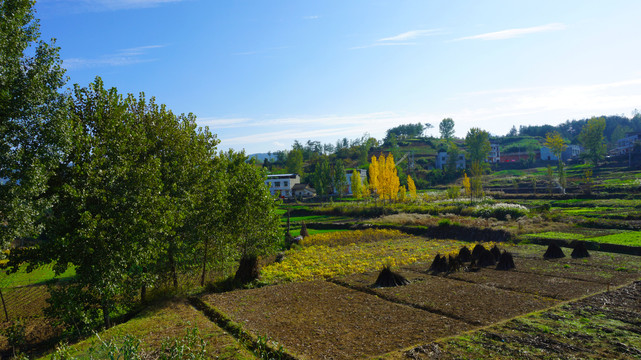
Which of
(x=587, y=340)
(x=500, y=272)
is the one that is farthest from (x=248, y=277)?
(x=587, y=340)

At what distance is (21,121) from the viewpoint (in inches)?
505

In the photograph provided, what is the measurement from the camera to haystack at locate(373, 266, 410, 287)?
1905 centimetres

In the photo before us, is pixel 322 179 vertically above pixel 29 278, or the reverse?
pixel 322 179

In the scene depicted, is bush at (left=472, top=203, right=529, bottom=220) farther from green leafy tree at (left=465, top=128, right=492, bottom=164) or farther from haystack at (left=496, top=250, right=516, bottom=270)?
green leafy tree at (left=465, top=128, right=492, bottom=164)

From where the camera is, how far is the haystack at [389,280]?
19047 millimetres

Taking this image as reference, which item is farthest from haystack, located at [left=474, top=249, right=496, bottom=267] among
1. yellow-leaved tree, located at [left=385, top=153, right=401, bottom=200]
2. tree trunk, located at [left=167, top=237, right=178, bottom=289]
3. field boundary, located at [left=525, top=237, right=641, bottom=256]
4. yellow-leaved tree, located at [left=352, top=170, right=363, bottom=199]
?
yellow-leaved tree, located at [left=352, top=170, right=363, bottom=199]

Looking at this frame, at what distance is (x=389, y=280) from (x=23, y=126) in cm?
1649

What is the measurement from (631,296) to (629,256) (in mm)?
10013

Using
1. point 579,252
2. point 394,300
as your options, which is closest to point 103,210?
point 394,300

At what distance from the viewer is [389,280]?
1912cm

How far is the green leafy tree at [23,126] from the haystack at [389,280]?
14.5 metres

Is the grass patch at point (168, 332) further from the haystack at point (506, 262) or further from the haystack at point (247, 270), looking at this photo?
the haystack at point (506, 262)

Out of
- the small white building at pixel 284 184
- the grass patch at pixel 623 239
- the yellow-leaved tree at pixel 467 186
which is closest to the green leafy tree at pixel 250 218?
the grass patch at pixel 623 239

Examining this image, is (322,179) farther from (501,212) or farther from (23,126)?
(23,126)
